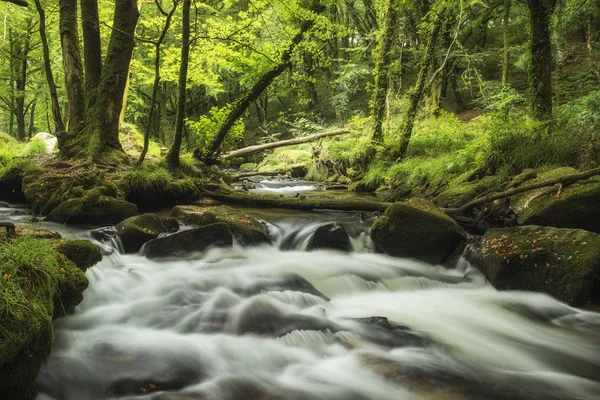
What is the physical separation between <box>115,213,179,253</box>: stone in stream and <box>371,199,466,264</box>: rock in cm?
367

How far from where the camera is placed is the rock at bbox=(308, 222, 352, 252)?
6766 millimetres

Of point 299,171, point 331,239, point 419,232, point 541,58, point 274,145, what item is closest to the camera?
point 419,232

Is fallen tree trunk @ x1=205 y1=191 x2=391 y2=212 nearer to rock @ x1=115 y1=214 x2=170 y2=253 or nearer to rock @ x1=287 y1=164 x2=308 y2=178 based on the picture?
rock @ x1=115 y1=214 x2=170 y2=253

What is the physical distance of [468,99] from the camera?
24.7 meters

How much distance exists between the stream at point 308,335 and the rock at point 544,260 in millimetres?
155

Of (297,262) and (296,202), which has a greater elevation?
(296,202)

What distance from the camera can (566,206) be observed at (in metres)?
5.57

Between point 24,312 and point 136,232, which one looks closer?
point 24,312

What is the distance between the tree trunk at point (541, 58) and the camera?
8.80 meters

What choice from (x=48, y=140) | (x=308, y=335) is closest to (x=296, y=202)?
(x=308, y=335)

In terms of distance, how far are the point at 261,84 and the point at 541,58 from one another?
6994mm

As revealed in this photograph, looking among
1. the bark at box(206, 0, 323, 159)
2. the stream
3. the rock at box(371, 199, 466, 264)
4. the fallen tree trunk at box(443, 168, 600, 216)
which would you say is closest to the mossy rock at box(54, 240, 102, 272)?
the stream

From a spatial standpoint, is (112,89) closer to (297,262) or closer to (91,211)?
(91,211)

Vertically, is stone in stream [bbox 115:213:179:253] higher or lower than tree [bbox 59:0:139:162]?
lower
